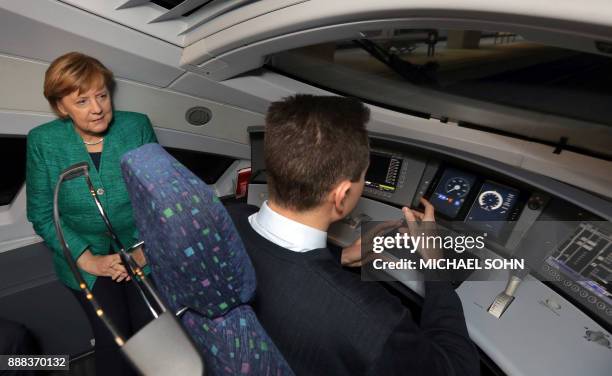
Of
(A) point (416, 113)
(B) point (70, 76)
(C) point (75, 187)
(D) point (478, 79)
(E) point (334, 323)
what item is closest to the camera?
(E) point (334, 323)

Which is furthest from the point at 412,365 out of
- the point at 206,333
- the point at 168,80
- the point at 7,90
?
the point at 7,90

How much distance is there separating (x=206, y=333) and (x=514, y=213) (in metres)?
1.30

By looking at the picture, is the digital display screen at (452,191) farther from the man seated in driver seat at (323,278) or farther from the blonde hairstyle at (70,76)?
the blonde hairstyle at (70,76)

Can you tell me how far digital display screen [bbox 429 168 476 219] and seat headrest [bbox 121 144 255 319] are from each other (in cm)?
119

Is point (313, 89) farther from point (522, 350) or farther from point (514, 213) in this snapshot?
point (522, 350)

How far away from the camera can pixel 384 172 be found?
1897 mm

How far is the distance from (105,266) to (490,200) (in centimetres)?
167

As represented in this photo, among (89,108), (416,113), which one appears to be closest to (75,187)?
(89,108)

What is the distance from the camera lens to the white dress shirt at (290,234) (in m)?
0.96

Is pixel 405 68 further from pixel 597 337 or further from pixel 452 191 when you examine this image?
pixel 597 337

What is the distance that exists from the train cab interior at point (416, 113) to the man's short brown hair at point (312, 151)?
35 centimetres

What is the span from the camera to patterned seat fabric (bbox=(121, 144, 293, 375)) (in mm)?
632

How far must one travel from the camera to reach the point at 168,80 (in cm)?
191

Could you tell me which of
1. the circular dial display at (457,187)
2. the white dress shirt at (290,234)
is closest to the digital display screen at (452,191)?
the circular dial display at (457,187)
